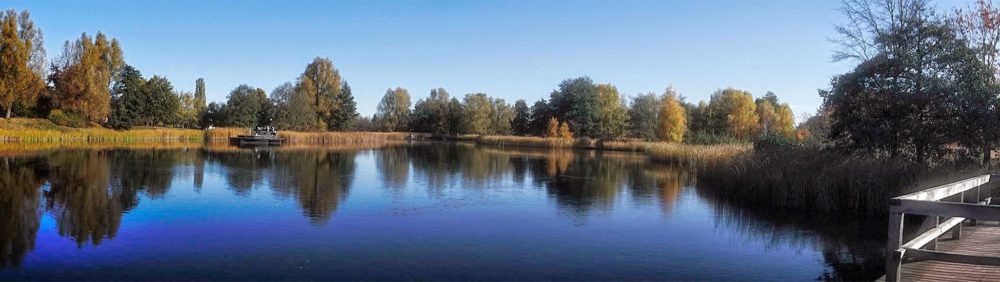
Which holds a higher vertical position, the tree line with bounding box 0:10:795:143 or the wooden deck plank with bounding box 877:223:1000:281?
the tree line with bounding box 0:10:795:143

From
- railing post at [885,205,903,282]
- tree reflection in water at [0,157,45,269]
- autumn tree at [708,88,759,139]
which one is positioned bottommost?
tree reflection in water at [0,157,45,269]

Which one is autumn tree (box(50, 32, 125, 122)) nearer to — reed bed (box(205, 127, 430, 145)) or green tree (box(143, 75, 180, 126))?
green tree (box(143, 75, 180, 126))

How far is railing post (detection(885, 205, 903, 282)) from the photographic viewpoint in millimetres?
5836

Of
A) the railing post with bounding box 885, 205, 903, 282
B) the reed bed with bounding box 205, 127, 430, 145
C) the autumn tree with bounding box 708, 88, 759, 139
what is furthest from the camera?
the reed bed with bounding box 205, 127, 430, 145

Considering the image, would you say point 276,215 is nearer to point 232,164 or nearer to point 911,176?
point 911,176

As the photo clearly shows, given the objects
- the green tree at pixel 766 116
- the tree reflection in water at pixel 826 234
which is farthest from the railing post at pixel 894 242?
the green tree at pixel 766 116

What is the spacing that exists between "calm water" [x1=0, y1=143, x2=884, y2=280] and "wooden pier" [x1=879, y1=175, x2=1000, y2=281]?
143 cm

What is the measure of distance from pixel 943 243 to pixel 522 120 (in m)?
73.2

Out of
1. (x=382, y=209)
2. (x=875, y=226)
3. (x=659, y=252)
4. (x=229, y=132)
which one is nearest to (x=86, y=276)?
(x=382, y=209)

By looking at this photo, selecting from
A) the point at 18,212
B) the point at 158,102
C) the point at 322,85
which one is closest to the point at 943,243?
the point at 18,212

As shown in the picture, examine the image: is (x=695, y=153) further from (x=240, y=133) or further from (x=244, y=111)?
(x=244, y=111)

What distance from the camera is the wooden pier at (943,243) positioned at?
5.70 metres

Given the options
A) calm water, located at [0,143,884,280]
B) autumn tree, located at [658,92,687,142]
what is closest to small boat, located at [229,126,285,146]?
autumn tree, located at [658,92,687,142]

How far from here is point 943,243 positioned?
27.9 ft
